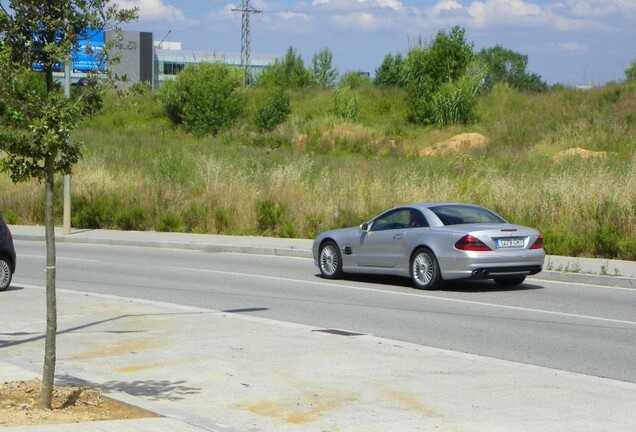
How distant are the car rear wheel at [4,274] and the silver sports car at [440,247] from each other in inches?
233

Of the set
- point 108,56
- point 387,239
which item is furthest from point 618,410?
point 387,239

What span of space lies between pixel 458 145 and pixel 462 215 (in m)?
41.2

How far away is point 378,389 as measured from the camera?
9.48 m

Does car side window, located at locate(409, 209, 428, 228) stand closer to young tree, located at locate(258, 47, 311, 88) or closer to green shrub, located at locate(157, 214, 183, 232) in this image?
green shrub, located at locate(157, 214, 183, 232)

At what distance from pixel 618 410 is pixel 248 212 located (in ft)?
77.0

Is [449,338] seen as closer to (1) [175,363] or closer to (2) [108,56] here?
(1) [175,363]

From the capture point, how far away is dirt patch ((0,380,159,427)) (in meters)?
8.00

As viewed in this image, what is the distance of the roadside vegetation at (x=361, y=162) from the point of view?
25938mm

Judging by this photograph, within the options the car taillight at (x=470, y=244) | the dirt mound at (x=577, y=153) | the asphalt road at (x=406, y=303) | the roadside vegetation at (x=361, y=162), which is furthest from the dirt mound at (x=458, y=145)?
the car taillight at (x=470, y=244)

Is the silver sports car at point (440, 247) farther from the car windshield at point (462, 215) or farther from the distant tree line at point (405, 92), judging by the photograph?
the distant tree line at point (405, 92)

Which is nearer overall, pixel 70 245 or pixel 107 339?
pixel 107 339

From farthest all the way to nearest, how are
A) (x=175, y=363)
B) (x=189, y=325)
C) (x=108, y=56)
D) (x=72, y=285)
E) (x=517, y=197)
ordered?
(x=517, y=197) < (x=72, y=285) < (x=189, y=325) < (x=175, y=363) < (x=108, y=56)

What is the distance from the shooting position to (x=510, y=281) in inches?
762

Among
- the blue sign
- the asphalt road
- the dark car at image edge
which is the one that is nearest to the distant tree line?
the asphalt road
